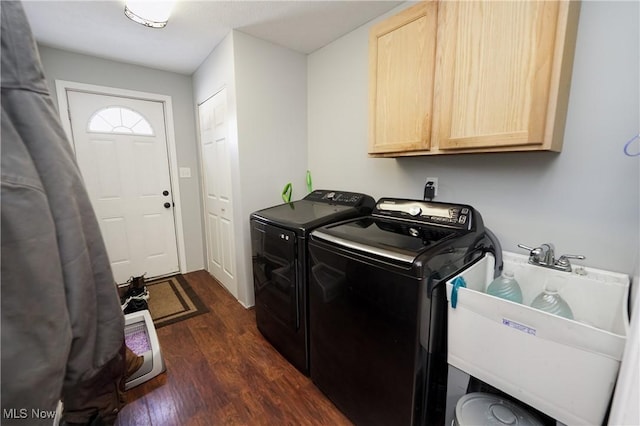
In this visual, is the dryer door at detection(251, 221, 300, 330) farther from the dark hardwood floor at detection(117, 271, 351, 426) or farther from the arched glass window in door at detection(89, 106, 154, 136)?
the arched glass window in door at detection(89, 106, 154, 136)

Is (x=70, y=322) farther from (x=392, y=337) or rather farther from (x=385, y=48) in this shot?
(x=385, y=48)

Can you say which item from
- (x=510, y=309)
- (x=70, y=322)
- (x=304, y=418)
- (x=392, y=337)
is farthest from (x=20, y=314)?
(x=304, y=418)

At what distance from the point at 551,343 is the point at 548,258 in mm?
540

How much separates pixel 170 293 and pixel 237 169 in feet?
5.18

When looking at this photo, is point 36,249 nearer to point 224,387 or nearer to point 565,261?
point 224,387

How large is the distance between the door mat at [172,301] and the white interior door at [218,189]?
34 cm

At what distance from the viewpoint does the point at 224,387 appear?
5.30 ft

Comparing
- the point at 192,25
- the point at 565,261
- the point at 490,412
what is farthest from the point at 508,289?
the point at 192,25

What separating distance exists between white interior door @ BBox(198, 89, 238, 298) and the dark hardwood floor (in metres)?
0.66

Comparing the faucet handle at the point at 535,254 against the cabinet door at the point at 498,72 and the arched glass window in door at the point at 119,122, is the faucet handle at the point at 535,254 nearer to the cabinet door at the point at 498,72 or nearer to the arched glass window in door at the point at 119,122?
the cabinet door at the point at 498,72

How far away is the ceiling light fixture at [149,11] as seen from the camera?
1684 millimetres

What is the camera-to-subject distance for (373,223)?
1.59 meters

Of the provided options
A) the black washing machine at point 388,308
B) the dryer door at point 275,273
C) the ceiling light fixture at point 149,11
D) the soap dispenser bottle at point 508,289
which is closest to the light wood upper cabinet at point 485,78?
the black washing machine at point 388,308

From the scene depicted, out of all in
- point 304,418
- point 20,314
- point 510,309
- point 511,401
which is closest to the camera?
point 20,314
